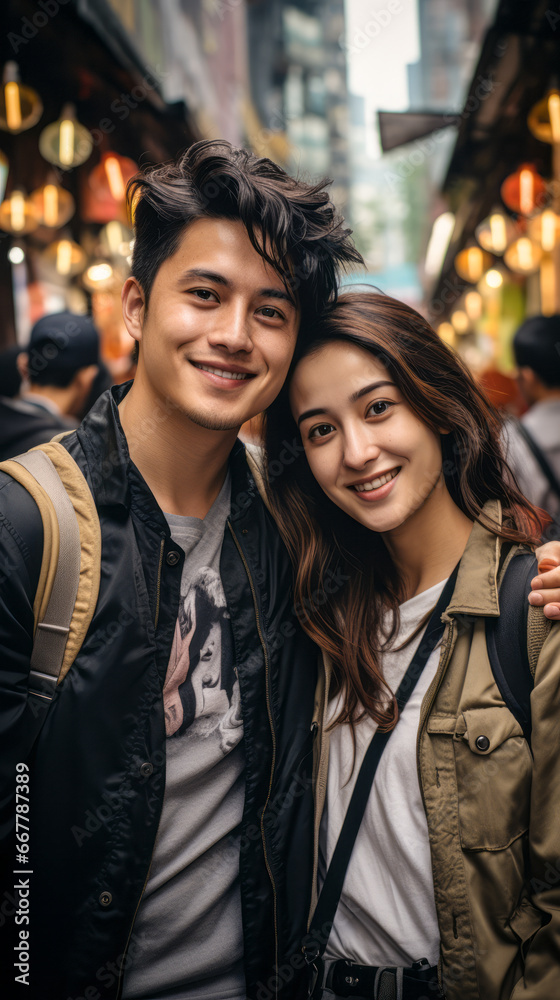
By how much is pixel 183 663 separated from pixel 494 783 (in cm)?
95

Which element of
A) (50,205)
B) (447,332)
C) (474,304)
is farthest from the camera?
(447,332)

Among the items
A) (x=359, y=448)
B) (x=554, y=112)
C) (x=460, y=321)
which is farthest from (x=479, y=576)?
(x=460, y=321)

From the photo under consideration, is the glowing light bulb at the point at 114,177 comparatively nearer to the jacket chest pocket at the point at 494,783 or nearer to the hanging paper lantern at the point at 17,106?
the hanging paper lantern at the point at 17,106

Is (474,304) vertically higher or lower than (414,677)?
higher

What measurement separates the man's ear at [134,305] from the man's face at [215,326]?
0.56 ft

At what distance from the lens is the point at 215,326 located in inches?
84.5

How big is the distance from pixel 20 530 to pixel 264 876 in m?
1.29

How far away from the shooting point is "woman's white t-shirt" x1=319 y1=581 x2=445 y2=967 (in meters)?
1.99

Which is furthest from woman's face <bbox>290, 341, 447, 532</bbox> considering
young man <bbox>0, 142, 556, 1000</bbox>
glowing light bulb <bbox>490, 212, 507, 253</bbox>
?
glowing light bulb <bbox>490, 212, 507, 253</bbox>

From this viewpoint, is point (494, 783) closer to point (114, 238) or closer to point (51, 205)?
point (51, 205)

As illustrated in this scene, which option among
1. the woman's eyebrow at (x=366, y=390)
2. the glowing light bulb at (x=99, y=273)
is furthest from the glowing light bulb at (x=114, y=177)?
the woman's eyebrow at (x=366, y=390)

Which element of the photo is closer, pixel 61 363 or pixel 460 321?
pixel 61 363

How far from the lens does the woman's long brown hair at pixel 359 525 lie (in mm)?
2279

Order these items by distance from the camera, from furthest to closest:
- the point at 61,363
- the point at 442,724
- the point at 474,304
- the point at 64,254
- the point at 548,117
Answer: the point at 474,304
the point at 64,254
the point at 548,117
the point at 61,363
the point at 442,724
